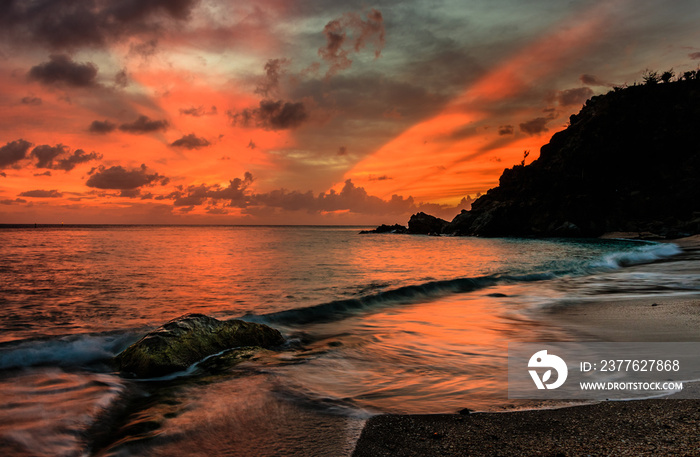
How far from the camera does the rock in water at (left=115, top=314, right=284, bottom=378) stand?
18.5ft

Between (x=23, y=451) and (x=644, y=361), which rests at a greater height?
(x=644, y=361)

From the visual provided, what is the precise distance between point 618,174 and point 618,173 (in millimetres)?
306

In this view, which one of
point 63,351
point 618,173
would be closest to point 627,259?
point 63,351

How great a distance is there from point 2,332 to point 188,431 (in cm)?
717

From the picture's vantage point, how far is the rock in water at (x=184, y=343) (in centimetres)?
564

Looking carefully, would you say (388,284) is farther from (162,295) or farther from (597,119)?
(597,119)

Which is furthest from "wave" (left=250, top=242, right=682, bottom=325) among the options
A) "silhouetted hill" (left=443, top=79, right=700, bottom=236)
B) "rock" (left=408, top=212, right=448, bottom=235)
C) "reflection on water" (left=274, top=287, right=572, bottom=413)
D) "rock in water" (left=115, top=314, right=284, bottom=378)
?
"rock" (left=408, top=212, right=448, bottom=235)

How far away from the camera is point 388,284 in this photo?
15.9 metres

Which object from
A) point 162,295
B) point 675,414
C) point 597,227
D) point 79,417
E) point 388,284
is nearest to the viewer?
point 675,414

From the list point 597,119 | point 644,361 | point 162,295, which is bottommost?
point 162,295

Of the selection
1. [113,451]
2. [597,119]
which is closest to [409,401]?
[113,451]

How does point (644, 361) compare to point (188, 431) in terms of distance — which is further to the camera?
point (644, 361)

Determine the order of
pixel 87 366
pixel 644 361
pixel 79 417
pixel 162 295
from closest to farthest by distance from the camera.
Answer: pixel 79 417, pixel 644 361, pixel 87 366, pixel 162 295

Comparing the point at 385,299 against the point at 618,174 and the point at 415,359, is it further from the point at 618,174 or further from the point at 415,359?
the point at 618,174
